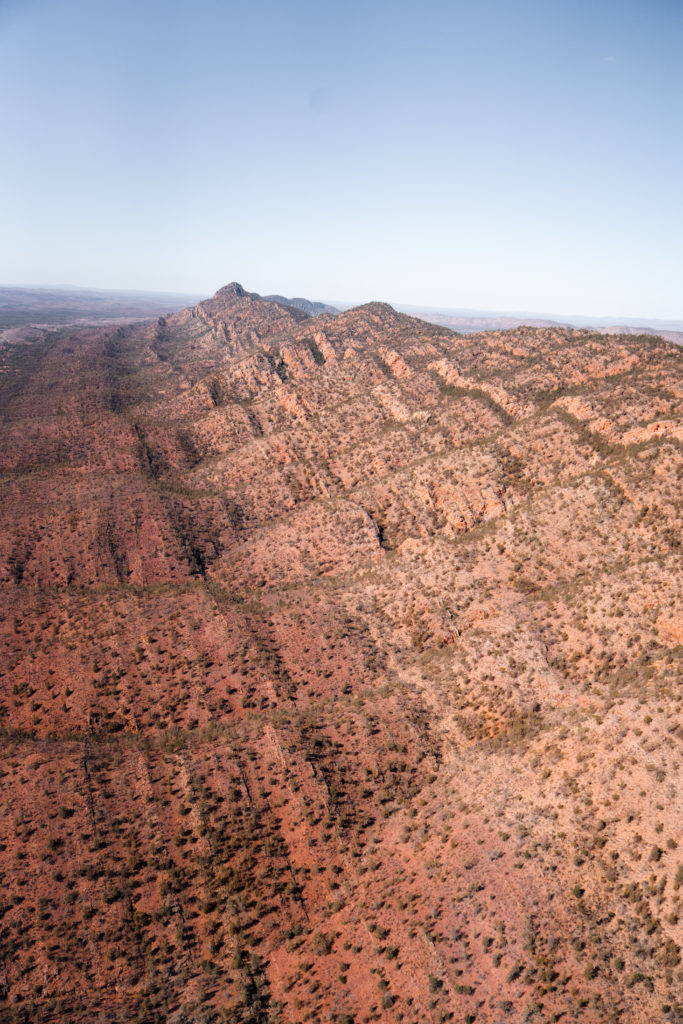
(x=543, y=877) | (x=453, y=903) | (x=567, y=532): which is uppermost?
(x=567, y=532)

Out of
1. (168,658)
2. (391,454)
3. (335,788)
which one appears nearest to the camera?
(335,788)

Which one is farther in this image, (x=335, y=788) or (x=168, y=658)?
(x=168, y=658)

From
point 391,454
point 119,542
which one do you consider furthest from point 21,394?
point 391,454

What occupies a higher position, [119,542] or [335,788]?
[119,542]

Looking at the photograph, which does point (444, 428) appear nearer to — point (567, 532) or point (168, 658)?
point (567, 532)

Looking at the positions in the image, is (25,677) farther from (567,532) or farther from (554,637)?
(567,532)

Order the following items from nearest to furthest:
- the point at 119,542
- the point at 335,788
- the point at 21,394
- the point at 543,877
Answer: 1. the point at 543,877
2. the point at 335,788
3. the point at 119,542
4. the point at 21,394
